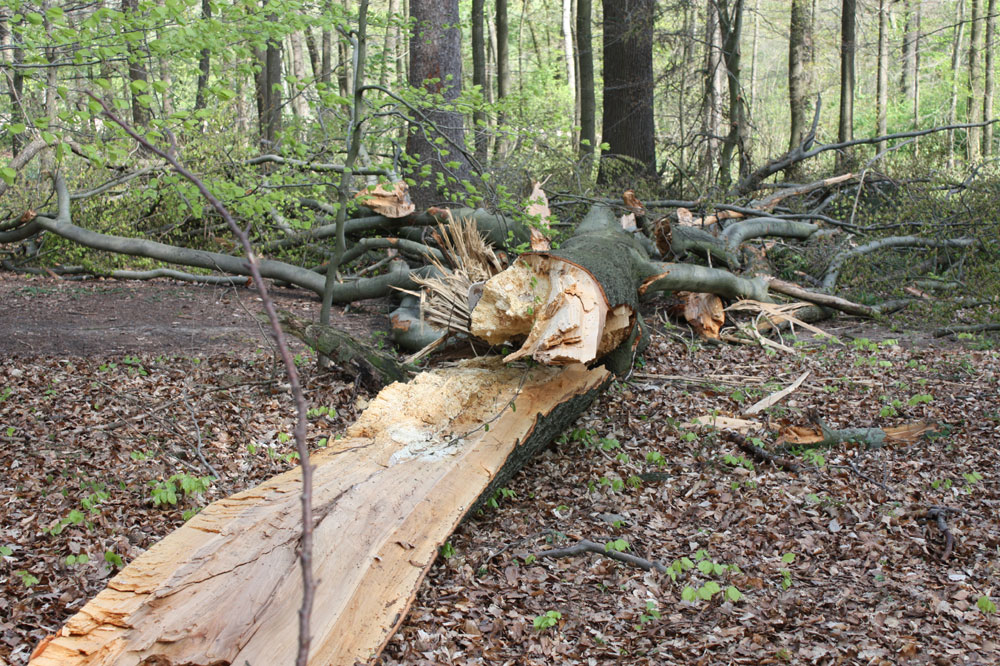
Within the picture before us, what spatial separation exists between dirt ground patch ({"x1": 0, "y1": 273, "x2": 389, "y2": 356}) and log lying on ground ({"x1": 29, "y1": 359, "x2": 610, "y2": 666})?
229 centimetres

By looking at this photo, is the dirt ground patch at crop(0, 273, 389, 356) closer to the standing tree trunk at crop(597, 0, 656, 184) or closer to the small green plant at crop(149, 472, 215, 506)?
the small green plant at crop(149, 472, 215, 506)

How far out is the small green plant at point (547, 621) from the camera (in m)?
3.08

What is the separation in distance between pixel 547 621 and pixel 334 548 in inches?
38.0

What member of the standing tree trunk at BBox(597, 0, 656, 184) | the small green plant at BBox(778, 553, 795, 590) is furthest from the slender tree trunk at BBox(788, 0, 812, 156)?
the small green plant at BBox(778, 553, 795, 590)

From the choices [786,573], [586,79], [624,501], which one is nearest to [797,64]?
[586,79]

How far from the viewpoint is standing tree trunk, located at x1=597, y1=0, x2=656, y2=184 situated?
449 inches

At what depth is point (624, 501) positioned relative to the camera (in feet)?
14.4

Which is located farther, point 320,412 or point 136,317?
point 136,317

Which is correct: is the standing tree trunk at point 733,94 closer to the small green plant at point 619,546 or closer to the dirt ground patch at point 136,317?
the dirt ground patch at point 136,317

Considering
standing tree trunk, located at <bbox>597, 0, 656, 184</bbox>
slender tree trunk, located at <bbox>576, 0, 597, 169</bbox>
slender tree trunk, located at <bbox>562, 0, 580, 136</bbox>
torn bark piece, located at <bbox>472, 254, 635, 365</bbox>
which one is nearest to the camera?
torn bark piece, located at <bbox>472, 254, 635, 365</bbox>

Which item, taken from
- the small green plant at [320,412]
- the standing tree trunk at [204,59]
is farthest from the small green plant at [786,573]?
the standing tree trunk at [204,59]

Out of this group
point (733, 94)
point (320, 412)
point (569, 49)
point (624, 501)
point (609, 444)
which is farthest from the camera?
point (569, 49)

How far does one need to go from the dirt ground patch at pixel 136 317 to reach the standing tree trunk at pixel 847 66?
9590 millimetres

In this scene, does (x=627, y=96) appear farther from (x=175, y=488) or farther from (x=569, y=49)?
Answer: (x=175, y=488)
